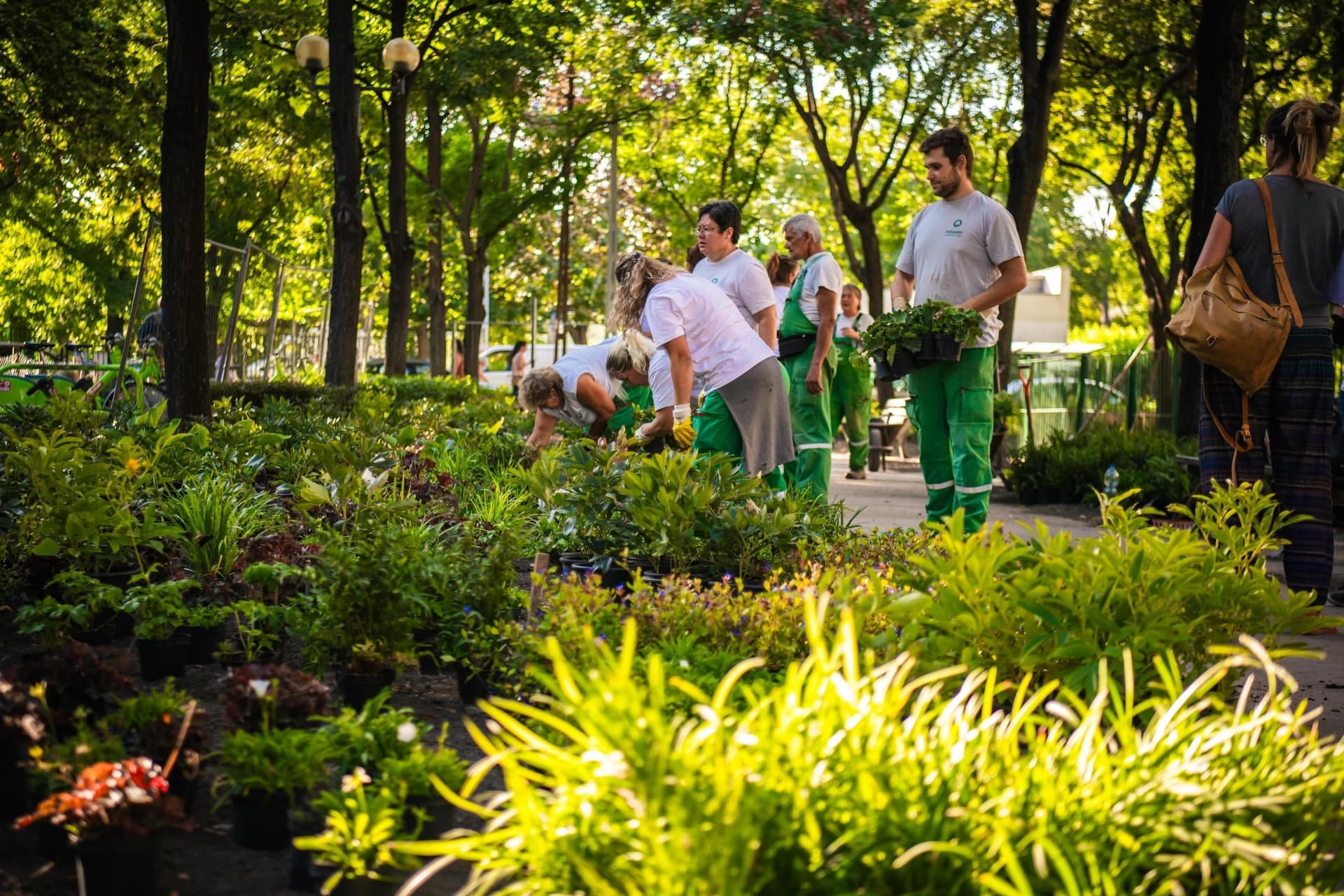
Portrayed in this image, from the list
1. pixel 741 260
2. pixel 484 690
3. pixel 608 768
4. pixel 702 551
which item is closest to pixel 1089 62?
pixel 741 260

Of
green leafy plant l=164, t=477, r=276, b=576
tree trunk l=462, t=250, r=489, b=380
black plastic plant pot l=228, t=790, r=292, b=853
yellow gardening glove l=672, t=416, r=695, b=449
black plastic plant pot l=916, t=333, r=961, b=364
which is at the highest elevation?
tree trunk l=462, t=250, r=489, b=380

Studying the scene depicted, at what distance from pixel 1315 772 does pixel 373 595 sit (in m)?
2.48

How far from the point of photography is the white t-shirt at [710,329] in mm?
7242

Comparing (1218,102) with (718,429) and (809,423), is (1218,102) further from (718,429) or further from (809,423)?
(718,429)

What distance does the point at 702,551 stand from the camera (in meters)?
5.53

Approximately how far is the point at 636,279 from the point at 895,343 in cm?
143

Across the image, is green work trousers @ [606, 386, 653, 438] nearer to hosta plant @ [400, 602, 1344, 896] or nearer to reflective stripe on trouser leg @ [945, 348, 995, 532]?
reflective stripe on trouser leg @ [945, 348, 995, 532]

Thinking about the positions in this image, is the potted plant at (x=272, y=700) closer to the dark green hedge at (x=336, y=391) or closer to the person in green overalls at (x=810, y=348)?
the person in green overalls at (x=810, y=348)

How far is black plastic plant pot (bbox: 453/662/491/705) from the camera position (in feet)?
13.5

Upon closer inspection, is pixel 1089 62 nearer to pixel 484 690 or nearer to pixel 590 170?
pixel 590 170

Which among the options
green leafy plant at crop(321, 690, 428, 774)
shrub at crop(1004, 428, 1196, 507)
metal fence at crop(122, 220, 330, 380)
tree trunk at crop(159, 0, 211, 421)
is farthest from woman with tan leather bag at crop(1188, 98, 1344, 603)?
metal fence at crop(122, 220, 330, 380)

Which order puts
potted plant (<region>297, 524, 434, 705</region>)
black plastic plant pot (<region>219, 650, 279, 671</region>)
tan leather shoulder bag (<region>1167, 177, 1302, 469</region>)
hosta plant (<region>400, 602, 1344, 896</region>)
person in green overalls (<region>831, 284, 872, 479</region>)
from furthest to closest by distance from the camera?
person in green overalls (<region>831, 284, 872, 479</region>) < tan leather shoulder bag (<region>1167, 177, 1302, 469</region>) < black plastic plant pot (<region>219, 650, 279, 671</region>) < potted plant (<region>297, 524, 434, 705</region>) < hosta plant (<region>400, 602, 1344, 896</region>)

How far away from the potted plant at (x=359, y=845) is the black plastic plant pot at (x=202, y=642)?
6.65ft

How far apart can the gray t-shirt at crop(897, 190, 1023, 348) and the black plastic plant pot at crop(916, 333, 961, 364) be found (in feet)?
0.64
